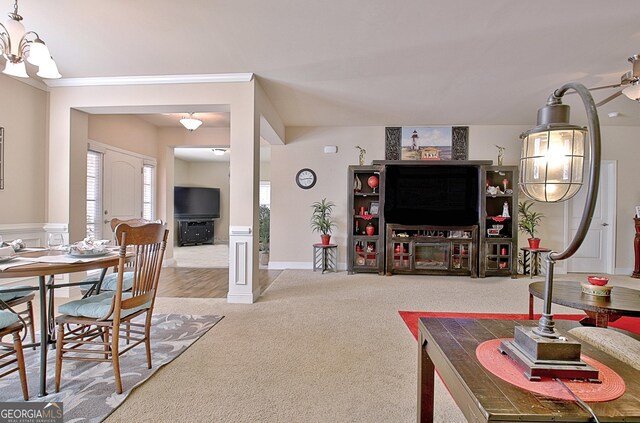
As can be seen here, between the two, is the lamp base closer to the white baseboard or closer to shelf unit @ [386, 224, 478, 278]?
the white baseboard

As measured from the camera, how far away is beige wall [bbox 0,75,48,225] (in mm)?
3660

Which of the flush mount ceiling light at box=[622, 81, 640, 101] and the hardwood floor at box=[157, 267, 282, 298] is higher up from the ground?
the flush mount ceiling light at box=[622, 81, 640, 101]

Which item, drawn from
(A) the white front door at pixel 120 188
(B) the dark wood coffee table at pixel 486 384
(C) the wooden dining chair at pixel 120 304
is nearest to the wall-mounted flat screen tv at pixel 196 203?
(A) the white front door at pixel 120 188

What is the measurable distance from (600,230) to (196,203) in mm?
10008

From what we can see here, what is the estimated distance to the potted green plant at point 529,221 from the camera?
546 cm

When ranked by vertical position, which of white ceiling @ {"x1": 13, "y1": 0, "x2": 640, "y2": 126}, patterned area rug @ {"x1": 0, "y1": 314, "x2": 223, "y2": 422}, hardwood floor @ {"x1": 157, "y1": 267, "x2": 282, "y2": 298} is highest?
white ceiling @ {"x1": 13, "y1": 0, "x2": 640, "y2": 126}

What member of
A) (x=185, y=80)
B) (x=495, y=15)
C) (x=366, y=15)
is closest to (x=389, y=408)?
(x=366, y=15)

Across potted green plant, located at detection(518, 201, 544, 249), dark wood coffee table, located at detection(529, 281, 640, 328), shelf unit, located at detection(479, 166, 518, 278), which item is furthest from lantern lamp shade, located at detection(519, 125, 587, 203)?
potted green plant, located at detection(518, 201, 544, 249)

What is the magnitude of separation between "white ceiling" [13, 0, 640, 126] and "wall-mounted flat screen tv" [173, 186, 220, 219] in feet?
21.4

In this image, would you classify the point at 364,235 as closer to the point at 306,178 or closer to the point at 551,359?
the point at 306,178

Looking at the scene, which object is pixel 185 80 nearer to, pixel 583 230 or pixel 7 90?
pixel 7 90

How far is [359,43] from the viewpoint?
122 inches

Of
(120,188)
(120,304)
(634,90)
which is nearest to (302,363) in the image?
(120,304)

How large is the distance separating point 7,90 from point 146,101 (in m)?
1.44
